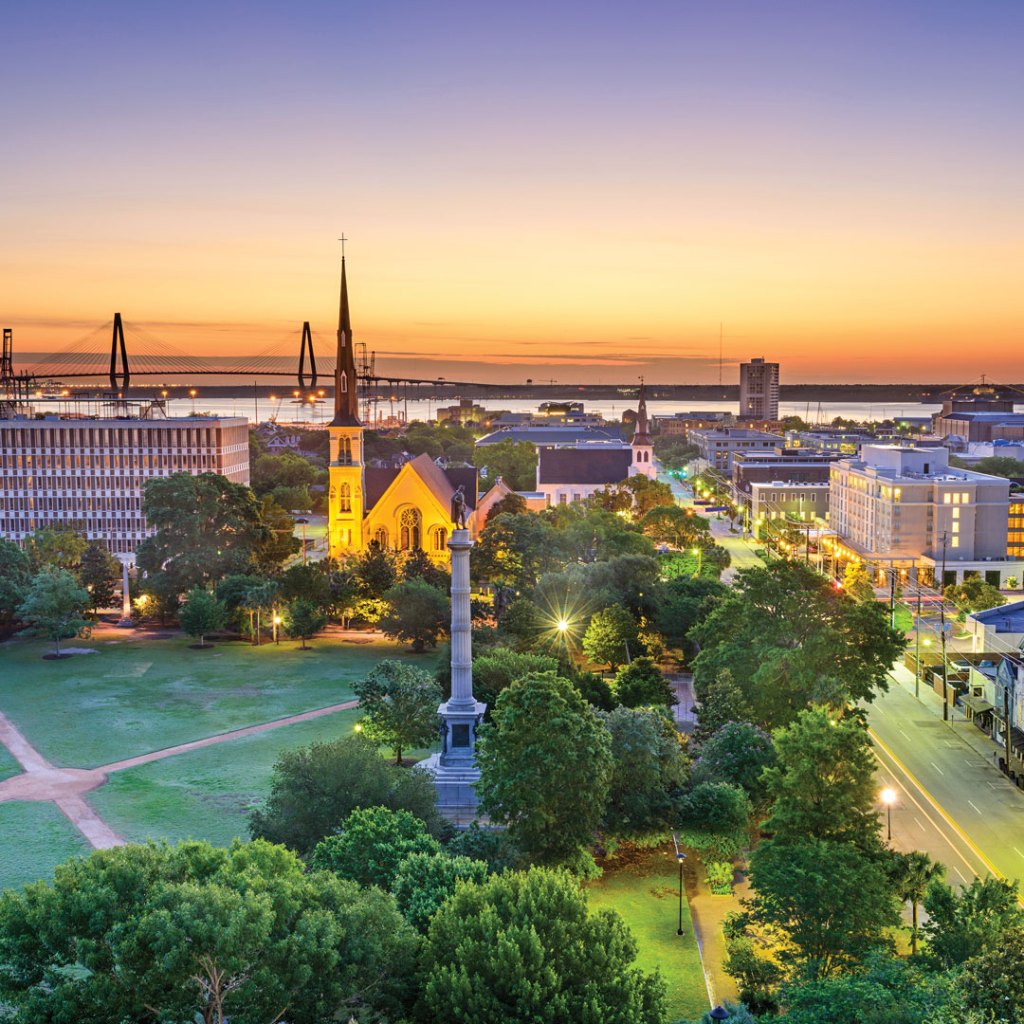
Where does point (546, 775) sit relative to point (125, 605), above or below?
above

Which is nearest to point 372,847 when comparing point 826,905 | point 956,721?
point 826,905

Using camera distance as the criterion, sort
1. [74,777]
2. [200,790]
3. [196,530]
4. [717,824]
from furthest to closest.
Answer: [196,530]
[74,777]
[200,790]
[717,824]

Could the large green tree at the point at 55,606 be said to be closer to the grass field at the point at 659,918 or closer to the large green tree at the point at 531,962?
the grass field at the point at 659,918

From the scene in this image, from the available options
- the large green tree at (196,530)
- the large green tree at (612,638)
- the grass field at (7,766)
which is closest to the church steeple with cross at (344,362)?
the large green tree at (196,530)

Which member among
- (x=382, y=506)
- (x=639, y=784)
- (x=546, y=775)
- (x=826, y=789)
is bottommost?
(x=639, y=784)

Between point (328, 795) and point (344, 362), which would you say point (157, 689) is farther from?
point (344, 362)

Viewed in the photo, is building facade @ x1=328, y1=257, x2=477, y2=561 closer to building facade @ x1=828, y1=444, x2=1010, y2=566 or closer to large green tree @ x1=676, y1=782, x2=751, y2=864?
building facade @ x1=828, y1=444, x2=1010, y2=566

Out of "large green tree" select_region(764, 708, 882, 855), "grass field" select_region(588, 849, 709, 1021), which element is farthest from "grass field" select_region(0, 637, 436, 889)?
"large green tree" select_region(764, 708, 882, 855)

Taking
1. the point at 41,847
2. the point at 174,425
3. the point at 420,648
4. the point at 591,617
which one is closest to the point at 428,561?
the point at 420,648
